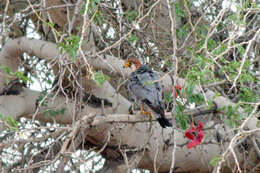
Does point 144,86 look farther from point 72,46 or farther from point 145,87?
point 72,46

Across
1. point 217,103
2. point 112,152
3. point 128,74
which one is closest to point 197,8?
point 128,74

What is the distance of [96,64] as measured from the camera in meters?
4.04

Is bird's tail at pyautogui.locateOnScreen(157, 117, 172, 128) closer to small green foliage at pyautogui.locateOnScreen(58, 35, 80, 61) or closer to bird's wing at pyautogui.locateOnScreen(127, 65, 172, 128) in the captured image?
bird's wing at pyautogui.locateOnScreen(127, 65, 172, 128)

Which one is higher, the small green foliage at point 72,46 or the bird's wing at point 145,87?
the small green foliage at point 72,46

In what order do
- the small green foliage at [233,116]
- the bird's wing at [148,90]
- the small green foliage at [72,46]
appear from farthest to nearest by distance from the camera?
the bird's wing at [148,90] < the small green foliage at [233,116] < the small green foliage at [72,46]

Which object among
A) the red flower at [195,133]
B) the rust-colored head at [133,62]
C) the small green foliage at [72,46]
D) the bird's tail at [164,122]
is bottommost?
the red flower at [195,133]

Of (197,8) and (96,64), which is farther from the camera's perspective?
(197,8)

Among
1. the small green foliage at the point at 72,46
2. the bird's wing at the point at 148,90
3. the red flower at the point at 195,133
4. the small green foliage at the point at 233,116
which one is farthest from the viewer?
the bird's wing at the point at 148,90

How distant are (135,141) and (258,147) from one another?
122cm

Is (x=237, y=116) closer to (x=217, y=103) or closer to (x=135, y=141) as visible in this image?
(x=217, y=103)

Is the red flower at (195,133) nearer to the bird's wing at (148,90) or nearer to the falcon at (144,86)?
the bird's wing at (148,90)

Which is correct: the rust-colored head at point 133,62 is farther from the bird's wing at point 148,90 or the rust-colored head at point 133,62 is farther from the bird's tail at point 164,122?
the bird's tail at point 164,122

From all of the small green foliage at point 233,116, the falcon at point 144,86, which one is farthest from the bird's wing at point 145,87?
the small green foliage at point 233,116

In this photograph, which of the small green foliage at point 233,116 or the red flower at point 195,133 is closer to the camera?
the small green foliage at point 233,116
